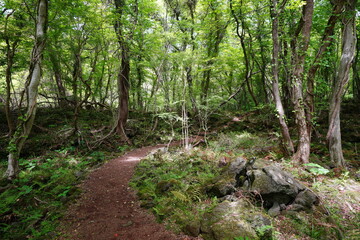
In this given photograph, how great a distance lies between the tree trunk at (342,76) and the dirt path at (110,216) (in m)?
6.71

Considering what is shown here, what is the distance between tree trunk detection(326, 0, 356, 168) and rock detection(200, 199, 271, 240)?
5.17 m

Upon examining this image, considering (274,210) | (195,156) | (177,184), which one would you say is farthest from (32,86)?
(274,210)

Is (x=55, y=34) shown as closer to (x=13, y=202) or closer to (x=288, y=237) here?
(x=13, y=202)

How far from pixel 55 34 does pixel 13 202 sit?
8476 mm

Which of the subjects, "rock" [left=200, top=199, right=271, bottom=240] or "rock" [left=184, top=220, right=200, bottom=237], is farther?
"rock" [left=184, top=220, right=200, bottom=237]

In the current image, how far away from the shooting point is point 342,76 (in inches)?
252

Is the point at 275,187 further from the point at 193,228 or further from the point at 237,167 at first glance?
the point at 193,228

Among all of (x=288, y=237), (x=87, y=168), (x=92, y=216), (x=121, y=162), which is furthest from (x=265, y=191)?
(x=87, y=168)

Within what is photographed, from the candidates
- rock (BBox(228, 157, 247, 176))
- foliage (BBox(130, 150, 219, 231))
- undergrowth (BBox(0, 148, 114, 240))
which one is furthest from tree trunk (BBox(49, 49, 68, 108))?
rock (BBox(228, 157, 247, 176))

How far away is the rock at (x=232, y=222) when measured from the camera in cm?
314

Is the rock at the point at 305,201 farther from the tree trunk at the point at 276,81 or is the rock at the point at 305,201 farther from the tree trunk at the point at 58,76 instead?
the tree trunk at the point at 58,76

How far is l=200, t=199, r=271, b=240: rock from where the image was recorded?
10.3ft

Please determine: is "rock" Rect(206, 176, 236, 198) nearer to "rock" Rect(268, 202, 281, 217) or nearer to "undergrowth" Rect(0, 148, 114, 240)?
"rock" Rect(268, 202, 281, 217)

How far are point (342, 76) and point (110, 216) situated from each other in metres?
8.94
